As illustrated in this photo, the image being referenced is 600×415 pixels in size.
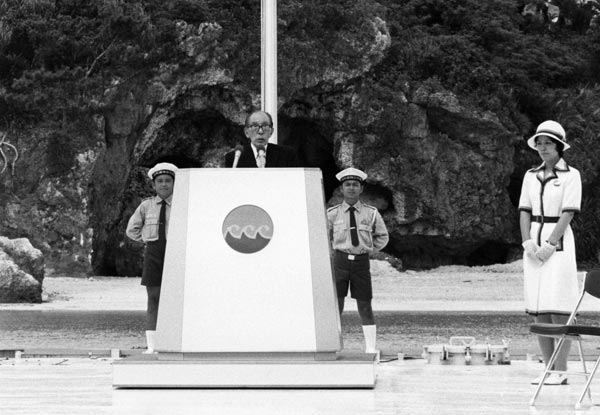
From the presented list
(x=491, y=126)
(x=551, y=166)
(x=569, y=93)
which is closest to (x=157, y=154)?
(x=491, y=126)

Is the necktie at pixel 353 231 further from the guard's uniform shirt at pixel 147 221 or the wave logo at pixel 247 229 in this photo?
the wave logo at pixel 247 229

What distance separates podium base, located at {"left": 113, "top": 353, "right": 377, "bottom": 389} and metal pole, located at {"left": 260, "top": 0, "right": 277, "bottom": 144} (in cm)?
321

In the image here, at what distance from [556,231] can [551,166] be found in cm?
43

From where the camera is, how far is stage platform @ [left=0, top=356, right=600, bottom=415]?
18.5 ft

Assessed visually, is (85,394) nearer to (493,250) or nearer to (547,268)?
(547,268)

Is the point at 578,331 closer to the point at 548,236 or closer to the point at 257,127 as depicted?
the point at 548,236

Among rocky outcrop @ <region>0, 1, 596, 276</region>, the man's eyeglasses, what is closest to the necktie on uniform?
the man's eyeglasses

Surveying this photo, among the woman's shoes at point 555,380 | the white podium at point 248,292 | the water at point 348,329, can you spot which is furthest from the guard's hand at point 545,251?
the water at point 348,329

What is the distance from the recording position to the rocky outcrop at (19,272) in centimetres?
2223

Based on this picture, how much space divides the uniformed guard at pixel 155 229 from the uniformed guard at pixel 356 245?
48.0 inches

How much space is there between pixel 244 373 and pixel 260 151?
4.77 ft

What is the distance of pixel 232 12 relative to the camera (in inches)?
1385

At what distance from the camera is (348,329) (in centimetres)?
1691

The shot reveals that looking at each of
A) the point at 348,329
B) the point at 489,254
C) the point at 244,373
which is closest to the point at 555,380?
the point at 244,373
